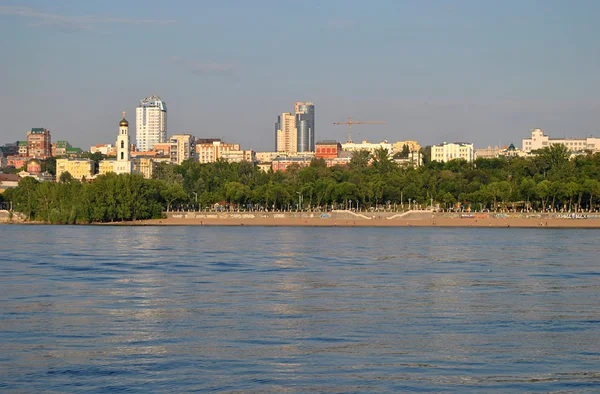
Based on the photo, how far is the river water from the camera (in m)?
16.8

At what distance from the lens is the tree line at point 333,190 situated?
10294 cm

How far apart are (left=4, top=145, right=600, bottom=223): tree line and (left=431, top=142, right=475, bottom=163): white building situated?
138 ft

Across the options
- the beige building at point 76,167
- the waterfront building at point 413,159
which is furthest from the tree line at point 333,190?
the beige building at point 76,167

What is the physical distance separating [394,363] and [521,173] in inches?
4483

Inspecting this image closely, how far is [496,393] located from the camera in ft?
52.1

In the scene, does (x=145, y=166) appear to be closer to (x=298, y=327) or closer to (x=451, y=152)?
(x=451, y=152)

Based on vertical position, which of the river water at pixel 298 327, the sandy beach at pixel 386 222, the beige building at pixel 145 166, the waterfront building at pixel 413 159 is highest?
the waterfront building at pixel 413 159

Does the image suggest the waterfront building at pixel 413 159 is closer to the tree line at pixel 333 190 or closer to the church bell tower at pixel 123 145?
the tree line at pixel 333 190

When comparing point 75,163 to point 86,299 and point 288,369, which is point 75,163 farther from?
point 288,369

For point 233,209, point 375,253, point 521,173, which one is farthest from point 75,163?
point 375,253

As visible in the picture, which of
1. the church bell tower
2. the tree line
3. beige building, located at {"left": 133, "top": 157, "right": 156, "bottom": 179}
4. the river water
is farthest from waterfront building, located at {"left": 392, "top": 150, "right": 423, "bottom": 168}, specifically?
the river water

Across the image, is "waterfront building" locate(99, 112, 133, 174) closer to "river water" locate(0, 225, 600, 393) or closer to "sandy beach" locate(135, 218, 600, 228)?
"sandy beach" locate(135, 218, 600, 228)

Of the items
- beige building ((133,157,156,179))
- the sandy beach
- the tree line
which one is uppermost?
beige building ((133,157,156,179))

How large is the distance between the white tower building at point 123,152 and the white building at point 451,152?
66.9 m
